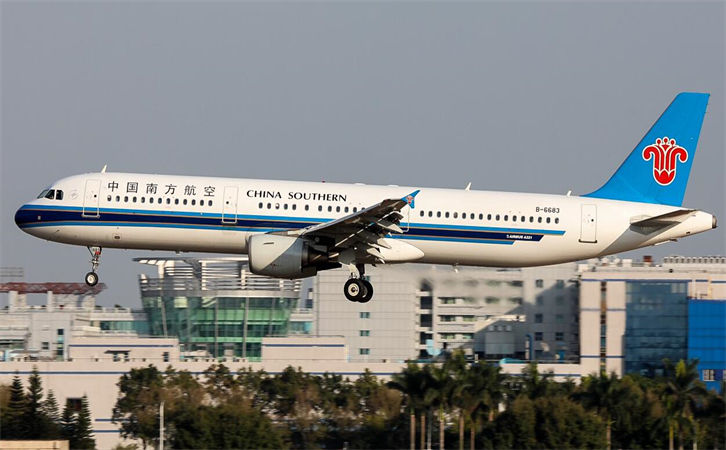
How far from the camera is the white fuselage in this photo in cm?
3703

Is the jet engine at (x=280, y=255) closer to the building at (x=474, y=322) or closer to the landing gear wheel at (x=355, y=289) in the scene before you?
the landing gear wheel at (x=355, y=289)

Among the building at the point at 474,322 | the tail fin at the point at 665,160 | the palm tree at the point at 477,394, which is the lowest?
the palm tree at the point at 477,394

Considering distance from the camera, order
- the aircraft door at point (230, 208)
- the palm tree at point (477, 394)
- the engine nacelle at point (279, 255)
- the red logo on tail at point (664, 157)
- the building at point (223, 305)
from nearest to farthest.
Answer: the engine nacelle at point (279, 255) < the aircraft door at point (230, 208) < the red logo on tail at point (664, 157) < the palm tree at point (477, 394) < the building at point (223, 305)

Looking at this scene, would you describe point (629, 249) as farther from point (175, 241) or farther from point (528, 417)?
point (528, 417)

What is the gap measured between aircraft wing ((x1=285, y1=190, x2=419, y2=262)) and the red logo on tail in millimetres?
9373

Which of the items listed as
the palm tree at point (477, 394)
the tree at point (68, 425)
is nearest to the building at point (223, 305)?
the tree at point (68, 425)

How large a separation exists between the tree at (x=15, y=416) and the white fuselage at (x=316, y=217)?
31.8 metres

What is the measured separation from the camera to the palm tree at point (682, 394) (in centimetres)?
6839

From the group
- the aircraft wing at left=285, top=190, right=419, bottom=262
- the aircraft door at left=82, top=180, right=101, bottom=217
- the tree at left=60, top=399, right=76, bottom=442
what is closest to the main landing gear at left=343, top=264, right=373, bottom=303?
the aircraft wing at left=285, top=190, right=419, bottom=262

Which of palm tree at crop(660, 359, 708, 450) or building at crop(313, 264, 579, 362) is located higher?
building at crop(313, 264, 579, 362)

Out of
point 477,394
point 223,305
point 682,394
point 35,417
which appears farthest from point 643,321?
point 35,417

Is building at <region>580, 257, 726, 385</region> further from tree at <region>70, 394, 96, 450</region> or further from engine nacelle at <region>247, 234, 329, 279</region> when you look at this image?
engine nacelle at <region>247, 234, 329, 279</region>

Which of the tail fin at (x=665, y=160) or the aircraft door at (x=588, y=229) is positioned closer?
the aircraft door at (x=588, y=229)

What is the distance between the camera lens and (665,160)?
40.1 meters
